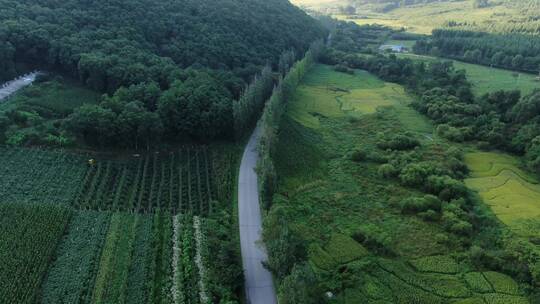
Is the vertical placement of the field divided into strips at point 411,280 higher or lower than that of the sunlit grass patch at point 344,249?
lower

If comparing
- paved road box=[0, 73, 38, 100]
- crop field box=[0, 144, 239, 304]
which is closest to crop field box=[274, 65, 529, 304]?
crop field box=[0, 144, 239, 304]

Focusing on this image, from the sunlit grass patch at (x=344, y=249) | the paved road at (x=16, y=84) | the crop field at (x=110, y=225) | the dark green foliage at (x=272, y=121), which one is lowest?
the sunlit grass patch at (x=344, y=249)

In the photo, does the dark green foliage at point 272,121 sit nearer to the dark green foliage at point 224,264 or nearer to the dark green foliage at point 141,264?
the dark green foliage at point 224,264

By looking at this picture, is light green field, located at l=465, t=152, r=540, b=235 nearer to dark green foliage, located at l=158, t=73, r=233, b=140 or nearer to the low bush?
the low bush

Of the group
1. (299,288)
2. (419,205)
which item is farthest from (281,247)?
(419,205)

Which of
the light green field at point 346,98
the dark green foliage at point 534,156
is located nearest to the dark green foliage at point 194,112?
the light green field at point 346,98

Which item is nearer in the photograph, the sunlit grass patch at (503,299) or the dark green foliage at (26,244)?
the dark green foliage at (26,244)
